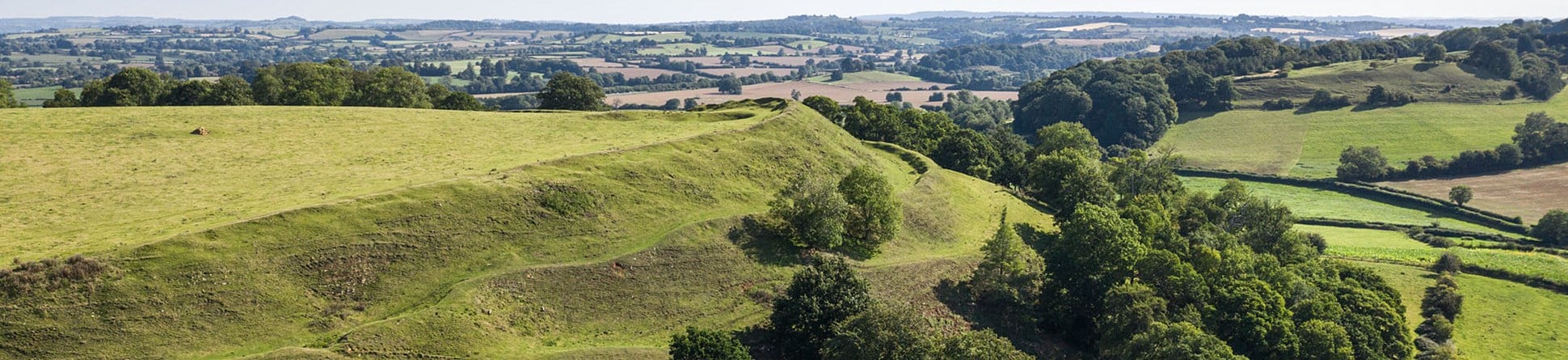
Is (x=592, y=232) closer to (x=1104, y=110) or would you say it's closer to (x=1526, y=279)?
(x=1526, y=279)

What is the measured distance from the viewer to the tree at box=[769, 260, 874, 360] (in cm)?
5262

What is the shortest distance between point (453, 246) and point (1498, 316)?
85946 mm

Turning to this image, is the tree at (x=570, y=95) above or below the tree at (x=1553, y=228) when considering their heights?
above

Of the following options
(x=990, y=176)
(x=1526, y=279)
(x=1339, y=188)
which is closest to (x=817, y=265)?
(x=990, y=176)

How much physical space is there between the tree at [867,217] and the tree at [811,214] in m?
1.80

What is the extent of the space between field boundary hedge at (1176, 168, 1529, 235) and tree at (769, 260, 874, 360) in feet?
347

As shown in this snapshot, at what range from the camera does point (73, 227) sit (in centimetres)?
4975

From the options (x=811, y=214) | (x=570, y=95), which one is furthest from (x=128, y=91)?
(x=811, y=214)

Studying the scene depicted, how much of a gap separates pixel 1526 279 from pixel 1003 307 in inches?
2378

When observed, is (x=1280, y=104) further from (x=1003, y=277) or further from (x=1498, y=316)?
(x=1003, y=277)

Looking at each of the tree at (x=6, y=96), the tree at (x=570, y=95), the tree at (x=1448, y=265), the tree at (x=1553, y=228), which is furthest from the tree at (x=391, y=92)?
the tree at (x=1553, y=228)

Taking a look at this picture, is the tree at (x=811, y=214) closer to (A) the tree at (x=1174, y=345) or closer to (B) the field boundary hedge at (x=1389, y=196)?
(A) the tree at (x=1174, y=345)

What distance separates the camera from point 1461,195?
126625mm

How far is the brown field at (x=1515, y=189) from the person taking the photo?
125 m
